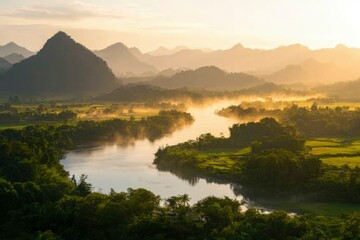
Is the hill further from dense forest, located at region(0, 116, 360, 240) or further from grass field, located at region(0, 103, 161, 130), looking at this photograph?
dense forest, located at region(0, 116, 360, 240)

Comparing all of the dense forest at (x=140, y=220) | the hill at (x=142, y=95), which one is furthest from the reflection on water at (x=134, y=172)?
the hill at (x=142, y=95)

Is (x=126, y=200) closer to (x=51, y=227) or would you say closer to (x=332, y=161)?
(x=51, y=227)

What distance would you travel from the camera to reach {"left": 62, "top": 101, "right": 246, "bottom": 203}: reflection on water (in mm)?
54219

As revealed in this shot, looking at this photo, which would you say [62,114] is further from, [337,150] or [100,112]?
[337,150]

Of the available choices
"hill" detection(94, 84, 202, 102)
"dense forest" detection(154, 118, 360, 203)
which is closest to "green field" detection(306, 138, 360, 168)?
"dense forest" detection(154, 118, 360, 203)

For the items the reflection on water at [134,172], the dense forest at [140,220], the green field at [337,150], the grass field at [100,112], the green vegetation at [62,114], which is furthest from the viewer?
the grass field at [100,112]

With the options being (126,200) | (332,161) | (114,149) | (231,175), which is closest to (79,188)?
(126,200)

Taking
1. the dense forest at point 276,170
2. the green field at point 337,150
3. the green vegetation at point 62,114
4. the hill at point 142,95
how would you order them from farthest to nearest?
the hill at point 142,95, the green vegetation at point 62,114, the green field at point 337,150, the dense forest at point 276,170

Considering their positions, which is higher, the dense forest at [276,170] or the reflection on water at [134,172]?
the dense forest at [276,170]

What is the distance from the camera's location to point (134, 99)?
17325 centimetres

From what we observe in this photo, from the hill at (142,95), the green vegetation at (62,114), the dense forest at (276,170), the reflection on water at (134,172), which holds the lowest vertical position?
the reflection on water at (134,172)

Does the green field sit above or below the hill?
below

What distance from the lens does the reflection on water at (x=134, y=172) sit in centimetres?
5422

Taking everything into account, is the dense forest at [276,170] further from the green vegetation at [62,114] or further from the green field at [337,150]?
the green vegetation at [62,114]
